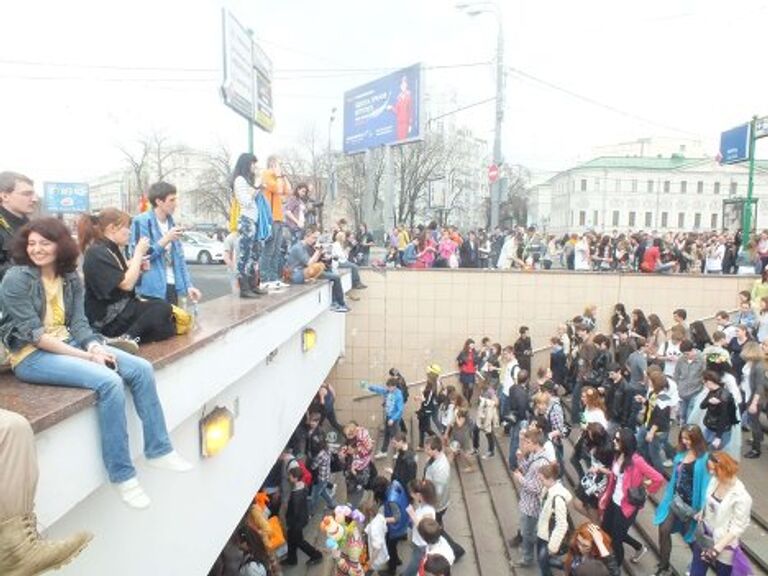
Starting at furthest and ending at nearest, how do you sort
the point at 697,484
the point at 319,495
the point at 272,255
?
the point at 319,495 → the point at 272,255 → the point at 697,484

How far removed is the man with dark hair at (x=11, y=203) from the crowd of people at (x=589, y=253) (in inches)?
483

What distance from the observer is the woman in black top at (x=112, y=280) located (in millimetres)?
3230

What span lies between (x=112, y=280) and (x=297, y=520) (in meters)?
5.35

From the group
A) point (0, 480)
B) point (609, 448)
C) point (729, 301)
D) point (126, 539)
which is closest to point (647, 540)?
point (609, 448)

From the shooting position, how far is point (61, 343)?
2.54 m

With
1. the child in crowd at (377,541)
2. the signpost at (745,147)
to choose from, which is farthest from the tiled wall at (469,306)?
the child in crowd at (377,541)

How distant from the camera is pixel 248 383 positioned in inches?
208

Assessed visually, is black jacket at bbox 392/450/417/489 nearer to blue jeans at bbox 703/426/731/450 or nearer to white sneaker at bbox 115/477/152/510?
blue jeans at bbox 703/426/731/450

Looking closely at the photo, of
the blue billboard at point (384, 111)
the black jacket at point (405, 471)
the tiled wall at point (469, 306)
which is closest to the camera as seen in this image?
the black jacket at point (405, 471)

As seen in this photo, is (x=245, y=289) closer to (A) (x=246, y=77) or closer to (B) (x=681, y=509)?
(A) (x=246, y=77)

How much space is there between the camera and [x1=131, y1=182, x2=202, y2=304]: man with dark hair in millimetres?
4188

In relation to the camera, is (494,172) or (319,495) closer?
(319,495)

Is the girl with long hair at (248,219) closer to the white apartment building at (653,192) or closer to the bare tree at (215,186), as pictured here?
the bare tree at (215,186)

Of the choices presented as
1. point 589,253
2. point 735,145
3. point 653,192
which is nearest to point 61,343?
point 589,253
